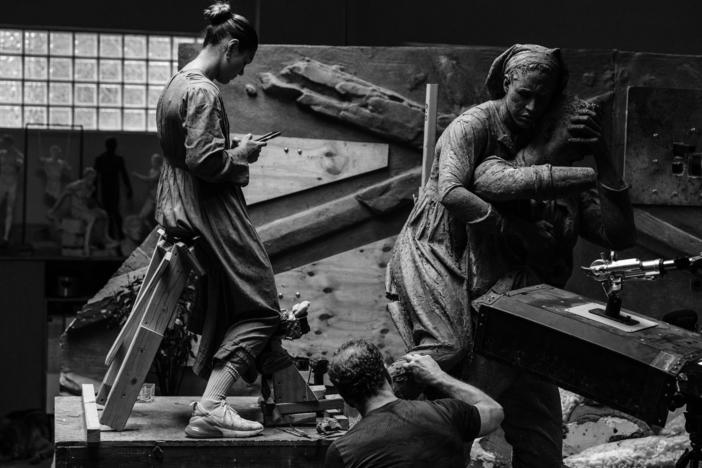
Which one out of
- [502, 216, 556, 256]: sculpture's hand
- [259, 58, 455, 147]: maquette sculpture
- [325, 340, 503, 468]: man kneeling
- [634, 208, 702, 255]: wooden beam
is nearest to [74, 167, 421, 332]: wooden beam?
[259, 58, 455, 147]: maquette sculpture

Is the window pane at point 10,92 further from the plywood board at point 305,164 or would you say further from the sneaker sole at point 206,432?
the sneaker sole at point 206,432

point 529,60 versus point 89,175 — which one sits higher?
point 529,60

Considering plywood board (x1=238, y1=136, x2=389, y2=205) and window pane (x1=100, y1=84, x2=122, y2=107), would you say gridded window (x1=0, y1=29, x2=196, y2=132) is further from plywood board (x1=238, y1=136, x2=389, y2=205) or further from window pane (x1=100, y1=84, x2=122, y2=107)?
plywood board (x1=238, y1=136, x2=389, y2=205)

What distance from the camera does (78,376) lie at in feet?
26.8

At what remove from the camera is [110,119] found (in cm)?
1550

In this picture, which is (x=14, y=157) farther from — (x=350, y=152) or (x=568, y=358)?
(x=568, y=358)

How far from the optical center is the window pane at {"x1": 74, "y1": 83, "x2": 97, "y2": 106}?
15.5 m

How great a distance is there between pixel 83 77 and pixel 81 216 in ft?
8.05

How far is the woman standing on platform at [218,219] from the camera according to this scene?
5457 mm

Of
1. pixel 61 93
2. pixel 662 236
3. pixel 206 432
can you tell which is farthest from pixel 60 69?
pixel 206 432

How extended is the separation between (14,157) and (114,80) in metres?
2.14

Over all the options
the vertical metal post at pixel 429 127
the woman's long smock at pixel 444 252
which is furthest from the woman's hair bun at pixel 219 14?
the vertical metal post at pixel 429 127

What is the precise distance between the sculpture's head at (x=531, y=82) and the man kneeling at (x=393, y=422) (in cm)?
145

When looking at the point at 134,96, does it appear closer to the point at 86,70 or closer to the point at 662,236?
the point at 86,70
